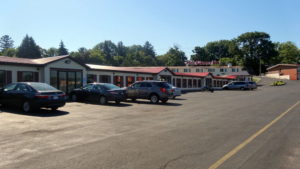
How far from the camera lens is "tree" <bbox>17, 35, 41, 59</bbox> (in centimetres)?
9931

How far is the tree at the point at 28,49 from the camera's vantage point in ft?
326

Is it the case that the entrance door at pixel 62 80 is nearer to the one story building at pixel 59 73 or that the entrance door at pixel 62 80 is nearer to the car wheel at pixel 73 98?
the one story building at pixel 59 73

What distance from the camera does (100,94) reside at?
18.3m

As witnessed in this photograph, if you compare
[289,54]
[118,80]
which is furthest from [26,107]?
[289,54]

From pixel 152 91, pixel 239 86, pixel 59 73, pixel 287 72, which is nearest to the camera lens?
pixel 152 91

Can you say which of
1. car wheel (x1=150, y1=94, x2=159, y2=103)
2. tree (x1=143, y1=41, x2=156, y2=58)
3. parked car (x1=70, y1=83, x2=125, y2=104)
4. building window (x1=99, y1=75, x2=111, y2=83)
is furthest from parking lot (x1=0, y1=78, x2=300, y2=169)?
tree (x1=143, y1=41, x2=156, y2=58)

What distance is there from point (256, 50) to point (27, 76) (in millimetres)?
97528

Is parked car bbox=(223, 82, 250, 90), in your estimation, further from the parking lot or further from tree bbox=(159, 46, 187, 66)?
tree bbox=(159, 46, 187, 66)

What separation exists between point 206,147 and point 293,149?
6.91ft

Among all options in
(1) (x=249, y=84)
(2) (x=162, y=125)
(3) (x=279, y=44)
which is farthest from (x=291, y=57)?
(2) (x=162, y=125)

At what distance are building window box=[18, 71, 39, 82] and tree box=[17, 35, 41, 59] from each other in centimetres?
8508

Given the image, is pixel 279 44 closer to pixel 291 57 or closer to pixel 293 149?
pixel 291 57

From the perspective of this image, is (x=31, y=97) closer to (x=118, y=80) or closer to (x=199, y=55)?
(x=118, y=80)

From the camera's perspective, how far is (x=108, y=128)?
9242mm
